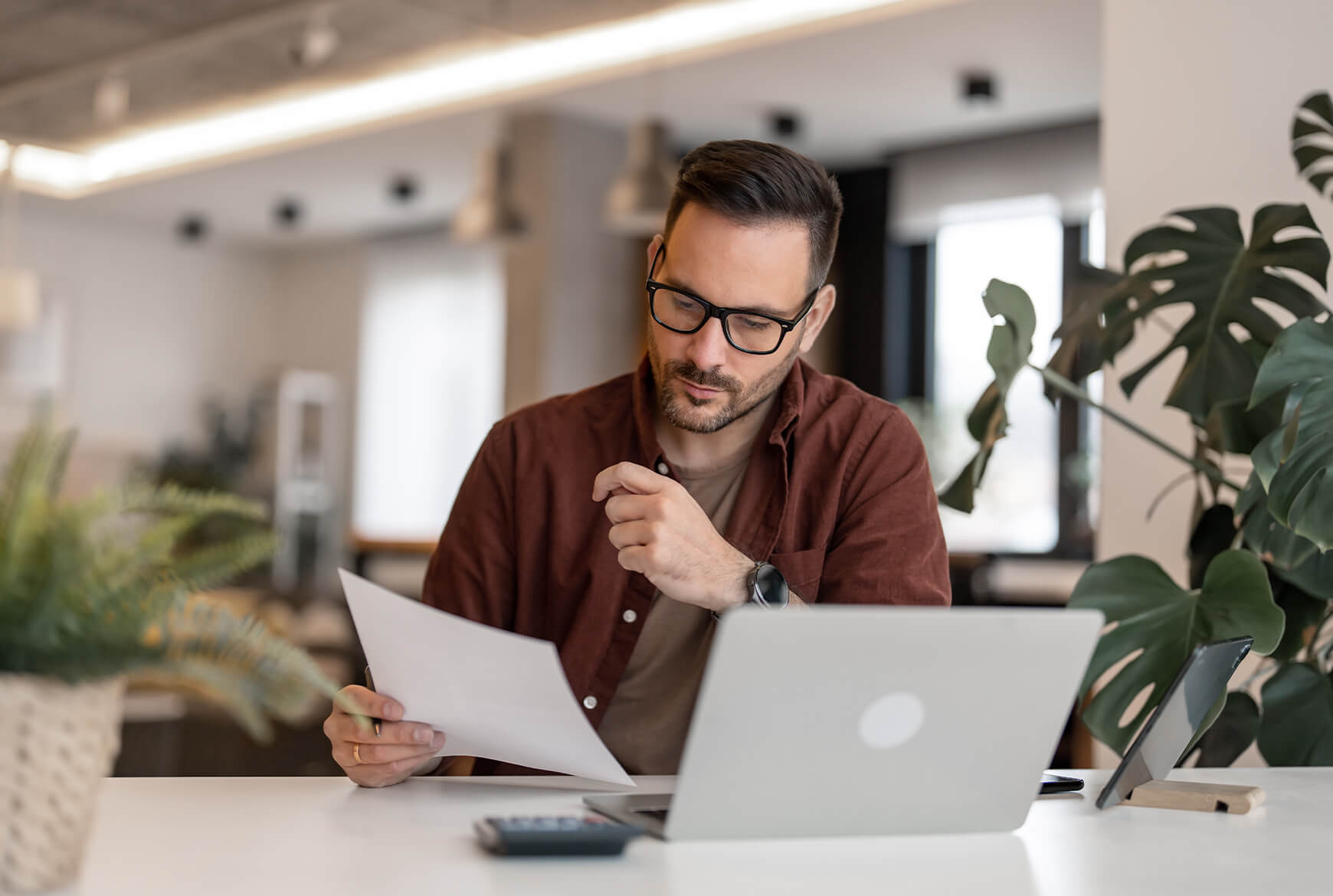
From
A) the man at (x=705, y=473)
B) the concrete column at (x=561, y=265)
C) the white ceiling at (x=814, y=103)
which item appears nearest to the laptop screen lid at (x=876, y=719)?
the man at (x=705, y=473)

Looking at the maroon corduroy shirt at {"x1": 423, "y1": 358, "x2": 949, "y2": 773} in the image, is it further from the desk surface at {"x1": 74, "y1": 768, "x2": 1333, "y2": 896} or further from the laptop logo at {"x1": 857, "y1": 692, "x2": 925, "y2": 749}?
the laptop logo at {"x1": 857, "y1": 692, "x2": 925, "y2": 749}

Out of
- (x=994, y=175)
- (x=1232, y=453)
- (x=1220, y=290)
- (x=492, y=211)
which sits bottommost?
(x=1232, y=453)

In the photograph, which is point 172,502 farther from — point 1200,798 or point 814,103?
point 814,103

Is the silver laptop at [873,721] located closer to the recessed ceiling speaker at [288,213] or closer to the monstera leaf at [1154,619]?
the monstera leaf at [1154,619]

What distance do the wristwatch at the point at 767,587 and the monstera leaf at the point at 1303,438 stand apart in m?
0.66

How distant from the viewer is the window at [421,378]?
9.29 metres

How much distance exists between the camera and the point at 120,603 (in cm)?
76

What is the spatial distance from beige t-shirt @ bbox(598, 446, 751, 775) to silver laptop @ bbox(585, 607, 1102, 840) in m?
0.47

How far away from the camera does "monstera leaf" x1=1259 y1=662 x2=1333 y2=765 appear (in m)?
1.80

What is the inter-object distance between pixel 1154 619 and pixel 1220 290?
53 centimetres

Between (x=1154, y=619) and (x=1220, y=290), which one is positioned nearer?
(x=1154, y=619)

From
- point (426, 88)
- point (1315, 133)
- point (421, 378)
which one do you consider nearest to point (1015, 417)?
point (426, 88)

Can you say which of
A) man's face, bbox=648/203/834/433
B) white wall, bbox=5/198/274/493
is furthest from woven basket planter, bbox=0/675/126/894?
white wall, bbox=5/198/274/493

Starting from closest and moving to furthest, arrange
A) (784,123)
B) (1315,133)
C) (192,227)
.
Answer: (1315,133) < (784,123) < (192,227)
